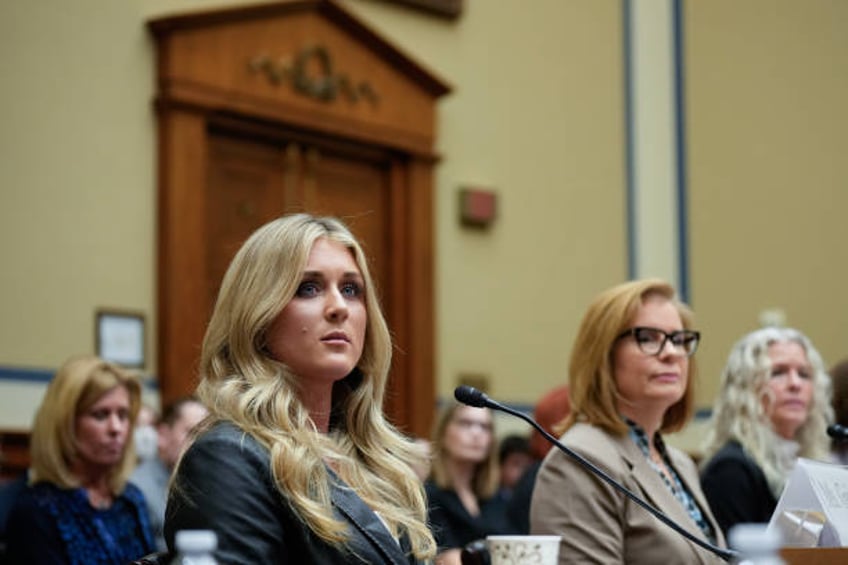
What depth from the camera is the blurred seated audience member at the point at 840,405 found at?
400 cm

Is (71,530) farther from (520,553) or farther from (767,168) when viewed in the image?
Result: (767,168)

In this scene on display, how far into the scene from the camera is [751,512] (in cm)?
354

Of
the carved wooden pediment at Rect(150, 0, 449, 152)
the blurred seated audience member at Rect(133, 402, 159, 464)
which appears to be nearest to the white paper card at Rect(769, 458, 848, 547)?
the blurred seated audience member at Rect(133, 402, 159, 464)

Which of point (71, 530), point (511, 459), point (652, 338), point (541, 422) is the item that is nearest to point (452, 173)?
point (511, 459)

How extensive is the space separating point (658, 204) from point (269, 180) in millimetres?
2464

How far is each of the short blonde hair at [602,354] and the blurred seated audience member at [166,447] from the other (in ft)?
6.42

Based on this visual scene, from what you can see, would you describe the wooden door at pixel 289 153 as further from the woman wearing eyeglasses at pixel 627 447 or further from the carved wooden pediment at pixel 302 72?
the woman wearing eyeglasses at pixel 627 447

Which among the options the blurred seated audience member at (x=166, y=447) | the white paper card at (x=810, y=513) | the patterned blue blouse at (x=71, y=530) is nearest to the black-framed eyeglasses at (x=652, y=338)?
the white paper card at (x=810, y=513)

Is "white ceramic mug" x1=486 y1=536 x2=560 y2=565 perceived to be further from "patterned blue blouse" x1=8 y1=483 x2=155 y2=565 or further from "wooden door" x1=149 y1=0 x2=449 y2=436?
"wooden door" x1=149 y1=0 x2=449 y2=436

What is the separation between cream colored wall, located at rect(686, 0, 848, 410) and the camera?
7895mm

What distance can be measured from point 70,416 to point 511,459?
2.95 m

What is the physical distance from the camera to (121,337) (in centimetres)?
555

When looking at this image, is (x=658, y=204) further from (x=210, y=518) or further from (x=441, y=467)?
(x=210, y=518)

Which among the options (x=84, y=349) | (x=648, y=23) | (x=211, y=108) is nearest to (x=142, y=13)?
(x=211, y=108)
